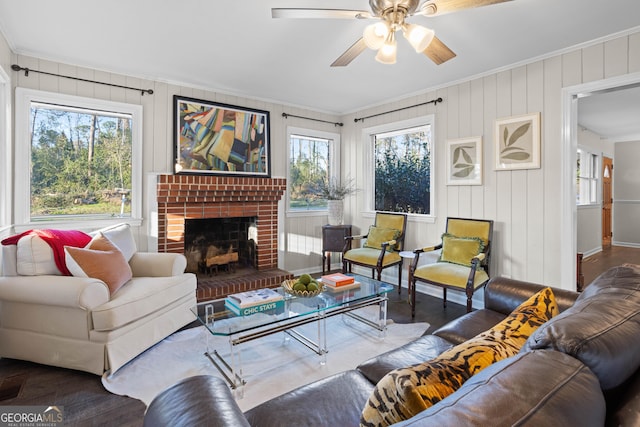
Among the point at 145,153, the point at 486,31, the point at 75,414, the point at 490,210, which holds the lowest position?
the point at 75,414

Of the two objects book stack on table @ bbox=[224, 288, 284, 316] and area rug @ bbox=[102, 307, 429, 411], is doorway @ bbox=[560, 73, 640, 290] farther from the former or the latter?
book stack on table @ bbox=[224, 288, 284, 316]

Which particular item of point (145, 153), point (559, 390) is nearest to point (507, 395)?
point (559, 390)

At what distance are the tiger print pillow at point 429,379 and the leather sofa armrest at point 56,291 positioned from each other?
6.79 feet

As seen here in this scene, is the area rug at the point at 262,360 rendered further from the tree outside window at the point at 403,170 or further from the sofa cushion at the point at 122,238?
the tree outside window at the point at 403,170

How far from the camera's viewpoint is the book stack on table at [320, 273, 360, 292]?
277cm

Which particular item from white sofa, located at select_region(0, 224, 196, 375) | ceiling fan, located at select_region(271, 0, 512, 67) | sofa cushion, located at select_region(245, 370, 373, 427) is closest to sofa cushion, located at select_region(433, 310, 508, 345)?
sofa cushion, located at select_region(245, 370, 373, 427)

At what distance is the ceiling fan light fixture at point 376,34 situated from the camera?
6.38ft

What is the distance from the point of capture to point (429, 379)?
857 millimetres

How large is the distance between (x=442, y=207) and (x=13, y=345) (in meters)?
4.13

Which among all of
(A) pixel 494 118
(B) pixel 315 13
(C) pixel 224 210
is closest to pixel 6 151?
(C) pixel 224 210

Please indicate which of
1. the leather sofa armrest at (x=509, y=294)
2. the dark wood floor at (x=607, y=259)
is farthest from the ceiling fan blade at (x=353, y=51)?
the dark wood floor at (x=607, y=259)

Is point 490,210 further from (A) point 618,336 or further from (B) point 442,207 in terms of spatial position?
(A) point 618,336

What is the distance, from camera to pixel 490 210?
141 inches

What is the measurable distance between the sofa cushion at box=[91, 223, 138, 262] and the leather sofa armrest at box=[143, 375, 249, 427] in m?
2.25
